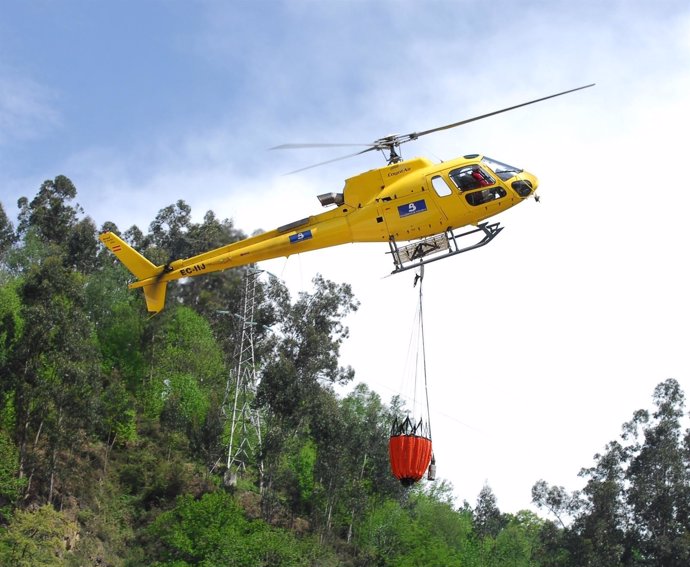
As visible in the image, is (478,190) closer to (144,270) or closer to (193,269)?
(193,269)

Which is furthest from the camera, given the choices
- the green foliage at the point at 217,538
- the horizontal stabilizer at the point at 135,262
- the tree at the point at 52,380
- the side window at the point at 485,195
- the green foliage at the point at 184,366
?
the green foliage at the point at 184,366

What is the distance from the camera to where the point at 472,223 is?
26.9m

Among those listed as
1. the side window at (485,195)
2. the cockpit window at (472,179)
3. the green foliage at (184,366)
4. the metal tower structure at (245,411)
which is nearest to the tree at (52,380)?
the metal tower structure at (245,411)

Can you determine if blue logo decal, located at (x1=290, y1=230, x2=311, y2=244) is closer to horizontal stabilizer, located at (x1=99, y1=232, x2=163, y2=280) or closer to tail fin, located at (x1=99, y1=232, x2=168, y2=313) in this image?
tail fin, located at (x1=99, y1=232, x2=168, y2=313)

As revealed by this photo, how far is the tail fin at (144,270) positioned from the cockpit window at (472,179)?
409 inches

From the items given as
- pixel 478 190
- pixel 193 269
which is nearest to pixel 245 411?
pixel 193 269

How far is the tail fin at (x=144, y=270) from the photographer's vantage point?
3248 centimetres

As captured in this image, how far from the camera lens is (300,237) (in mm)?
28953

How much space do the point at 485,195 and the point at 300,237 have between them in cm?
549

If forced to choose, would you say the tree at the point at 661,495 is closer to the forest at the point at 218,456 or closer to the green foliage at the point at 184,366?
the forest at the point at 218,456

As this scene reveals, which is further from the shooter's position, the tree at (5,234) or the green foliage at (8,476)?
the tree at (5,234)

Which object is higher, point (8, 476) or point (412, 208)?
point (412, 208)

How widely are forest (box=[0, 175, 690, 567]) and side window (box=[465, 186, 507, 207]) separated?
23.5 meters

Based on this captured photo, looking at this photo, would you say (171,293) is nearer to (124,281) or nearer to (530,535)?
(124,281)
